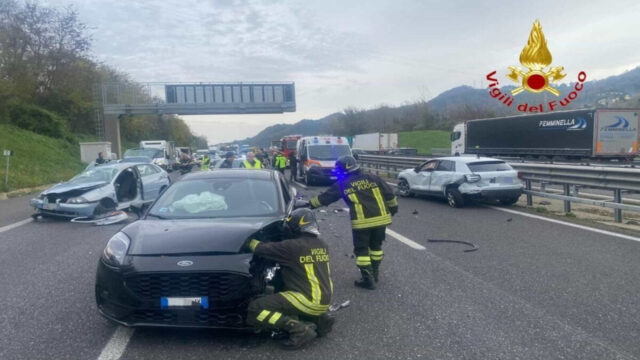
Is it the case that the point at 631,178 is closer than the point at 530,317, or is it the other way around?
the point at 530,317

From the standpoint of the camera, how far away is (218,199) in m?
5.90

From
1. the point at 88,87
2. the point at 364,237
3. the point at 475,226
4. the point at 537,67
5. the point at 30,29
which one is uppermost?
the point at 30,29

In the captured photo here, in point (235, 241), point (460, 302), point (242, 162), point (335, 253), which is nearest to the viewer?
point (235, 241)

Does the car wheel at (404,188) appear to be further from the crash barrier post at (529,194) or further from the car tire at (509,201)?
the crash barrier post at (529,194)

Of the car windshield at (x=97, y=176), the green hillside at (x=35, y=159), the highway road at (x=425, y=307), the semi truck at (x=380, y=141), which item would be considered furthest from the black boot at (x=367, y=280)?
the semi truck at (x=380, y=141)

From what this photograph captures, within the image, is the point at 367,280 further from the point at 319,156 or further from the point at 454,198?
the point at 319,156

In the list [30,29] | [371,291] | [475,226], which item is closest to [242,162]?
[475,226]

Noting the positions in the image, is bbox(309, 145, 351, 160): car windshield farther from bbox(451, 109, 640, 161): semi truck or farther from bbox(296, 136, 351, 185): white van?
bbox(451, 109, 640, 161): semi truck

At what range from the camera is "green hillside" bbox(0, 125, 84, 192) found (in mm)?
23656

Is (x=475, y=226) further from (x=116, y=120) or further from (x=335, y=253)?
(x=116, y=120)

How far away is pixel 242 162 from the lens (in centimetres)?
1486

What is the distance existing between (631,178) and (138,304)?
32.5ft

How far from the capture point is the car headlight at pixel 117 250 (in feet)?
14.4

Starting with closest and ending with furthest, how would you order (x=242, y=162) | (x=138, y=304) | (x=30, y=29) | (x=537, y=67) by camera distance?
1. (x=138, y=304)
2. (x=242, y=162)
3. (x=537, y=67)
4. (x=30, y=29)
